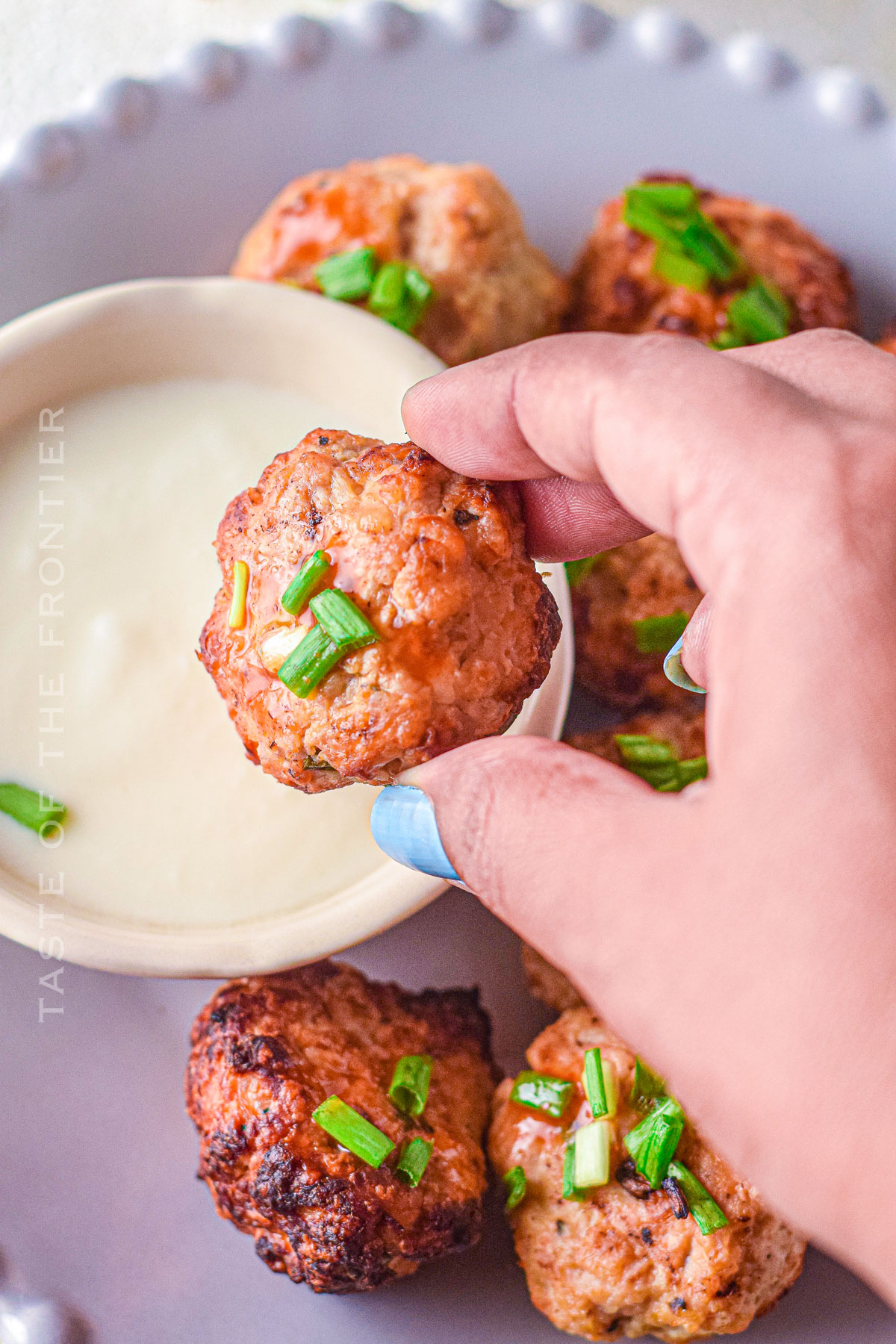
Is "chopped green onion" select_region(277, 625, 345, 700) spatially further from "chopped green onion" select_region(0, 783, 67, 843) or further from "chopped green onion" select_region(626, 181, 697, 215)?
"chopped green onion" select_region(626, 181, 697, 215)

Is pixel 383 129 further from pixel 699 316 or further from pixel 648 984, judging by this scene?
pixel 648 984

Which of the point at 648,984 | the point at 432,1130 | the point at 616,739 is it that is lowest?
the point at 432,1130

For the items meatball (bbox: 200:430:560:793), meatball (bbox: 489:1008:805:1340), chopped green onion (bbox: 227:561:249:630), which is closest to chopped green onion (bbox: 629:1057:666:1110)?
meatball (bbox: 489:1008:805:1340)

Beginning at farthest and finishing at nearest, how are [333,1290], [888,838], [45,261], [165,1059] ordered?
[45,261] → [165,1059] → [333,1290] → [888,838]

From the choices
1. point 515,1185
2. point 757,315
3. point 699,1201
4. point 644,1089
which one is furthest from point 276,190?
point 699,1201

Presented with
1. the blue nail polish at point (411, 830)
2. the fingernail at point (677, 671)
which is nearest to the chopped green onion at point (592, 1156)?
the blue nail polish at point (411, 830)

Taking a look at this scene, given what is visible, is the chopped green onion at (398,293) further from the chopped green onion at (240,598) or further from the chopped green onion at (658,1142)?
the chopped green onion at (658,1142)

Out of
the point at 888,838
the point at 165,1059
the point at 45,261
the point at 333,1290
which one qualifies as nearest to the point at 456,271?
the point at 45,261
